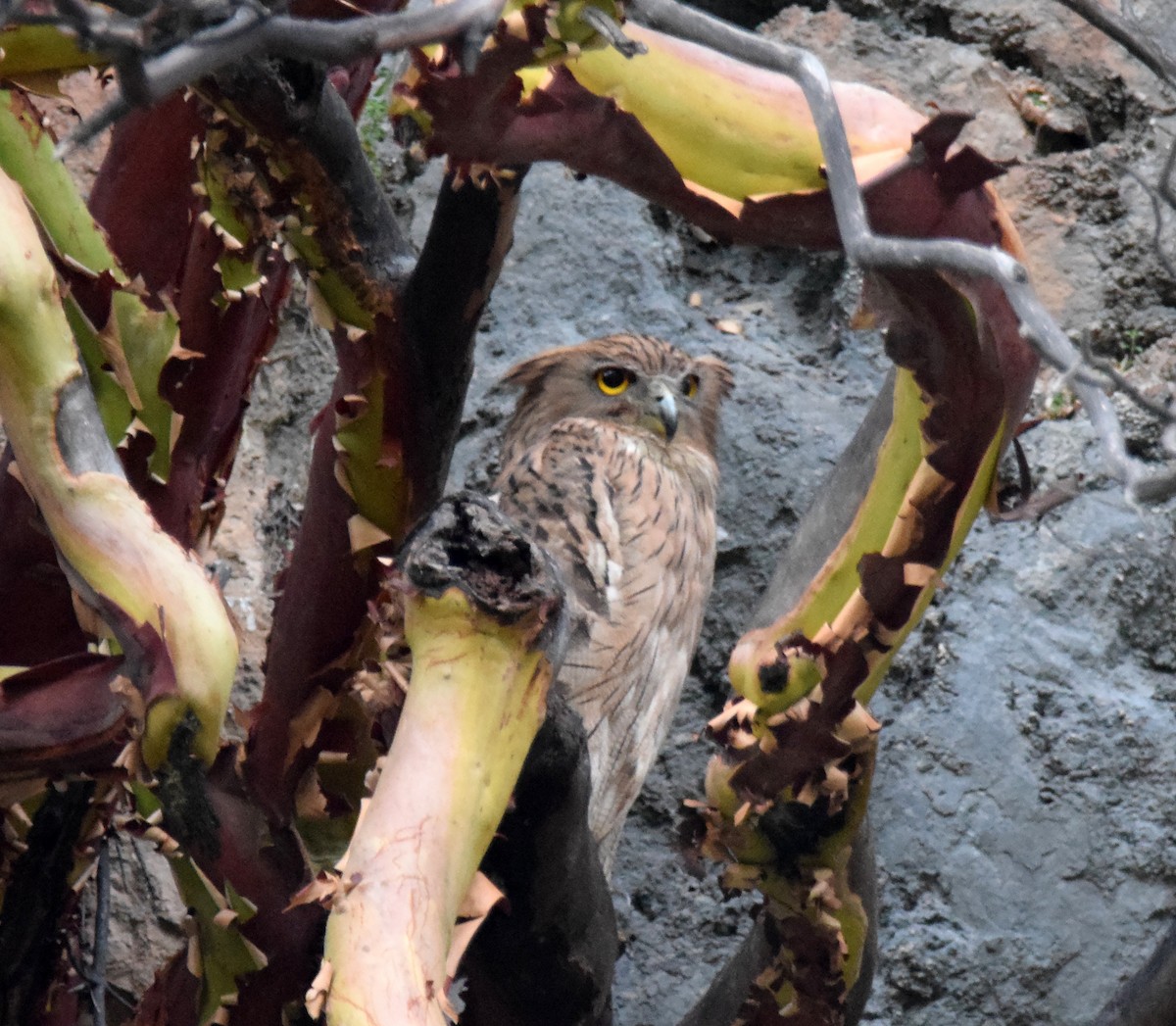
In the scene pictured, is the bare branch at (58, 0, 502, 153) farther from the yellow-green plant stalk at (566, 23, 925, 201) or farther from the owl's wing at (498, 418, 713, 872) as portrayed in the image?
the owl's wing at (498, 418, 713, 872)

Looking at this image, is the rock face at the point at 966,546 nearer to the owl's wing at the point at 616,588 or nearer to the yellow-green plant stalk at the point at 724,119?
the owl's wing at the point at 616,588

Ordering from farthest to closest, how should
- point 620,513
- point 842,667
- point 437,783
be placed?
point 620,513 → point 842,667 → point 437,783

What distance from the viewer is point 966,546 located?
3.01 metres

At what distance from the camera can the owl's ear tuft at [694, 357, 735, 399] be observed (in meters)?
3.28

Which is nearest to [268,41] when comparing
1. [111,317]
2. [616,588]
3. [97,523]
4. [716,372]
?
[97,523]

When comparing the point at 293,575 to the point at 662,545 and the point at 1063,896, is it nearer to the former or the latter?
the point at 662,545

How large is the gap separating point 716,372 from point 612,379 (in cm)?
22

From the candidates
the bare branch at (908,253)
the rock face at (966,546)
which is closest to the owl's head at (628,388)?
the rock face at (966,546)

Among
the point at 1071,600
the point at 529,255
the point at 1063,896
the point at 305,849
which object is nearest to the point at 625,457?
the point at 529,255

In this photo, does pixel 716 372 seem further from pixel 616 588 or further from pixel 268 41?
pixel 268 41

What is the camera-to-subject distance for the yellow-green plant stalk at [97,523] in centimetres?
128

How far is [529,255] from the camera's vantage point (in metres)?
3.45

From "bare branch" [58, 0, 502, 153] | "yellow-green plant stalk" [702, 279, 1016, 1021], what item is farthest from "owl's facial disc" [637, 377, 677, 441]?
"bare branch" [58, 0, 502, 153]

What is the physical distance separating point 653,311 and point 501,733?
2346mm
